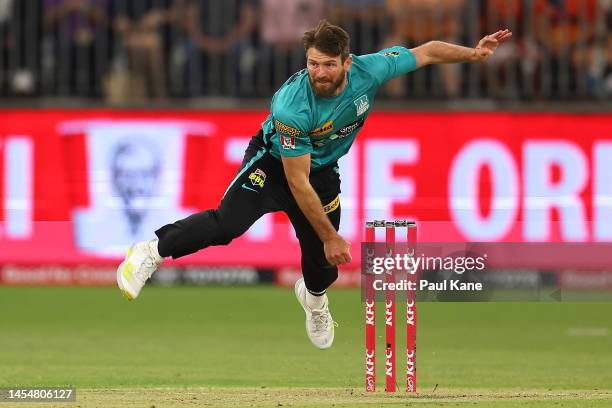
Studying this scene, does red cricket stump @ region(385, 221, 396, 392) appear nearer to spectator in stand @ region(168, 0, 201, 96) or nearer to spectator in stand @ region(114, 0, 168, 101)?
spectator in stand @ region(168, 0, 201, 96)

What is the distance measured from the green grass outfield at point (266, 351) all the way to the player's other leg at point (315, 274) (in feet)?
1.25

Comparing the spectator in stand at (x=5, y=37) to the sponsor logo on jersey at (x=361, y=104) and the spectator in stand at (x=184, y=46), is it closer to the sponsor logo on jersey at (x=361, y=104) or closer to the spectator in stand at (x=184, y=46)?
the spectator in stand at (x=184, y=46)

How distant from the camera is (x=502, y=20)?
16500 mm

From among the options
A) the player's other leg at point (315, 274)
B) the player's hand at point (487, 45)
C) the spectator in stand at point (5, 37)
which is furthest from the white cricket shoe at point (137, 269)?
the spectator in stand at point (5, 37)

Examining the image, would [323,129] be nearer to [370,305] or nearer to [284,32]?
[370,305]

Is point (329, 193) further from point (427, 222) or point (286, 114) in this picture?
point (427, 222)

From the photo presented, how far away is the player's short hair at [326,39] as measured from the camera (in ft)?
29.8

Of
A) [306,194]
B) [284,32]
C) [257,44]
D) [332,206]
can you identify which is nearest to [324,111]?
[306,194]

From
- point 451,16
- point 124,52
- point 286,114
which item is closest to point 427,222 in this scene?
point 451,16

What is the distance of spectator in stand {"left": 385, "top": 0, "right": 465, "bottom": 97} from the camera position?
645 inches

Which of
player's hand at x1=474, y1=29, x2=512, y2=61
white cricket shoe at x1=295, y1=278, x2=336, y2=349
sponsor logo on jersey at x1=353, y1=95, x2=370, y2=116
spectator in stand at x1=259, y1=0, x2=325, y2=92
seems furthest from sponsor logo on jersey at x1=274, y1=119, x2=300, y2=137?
spectator in stand at x1=259, y1=0, x2=325, y2=92

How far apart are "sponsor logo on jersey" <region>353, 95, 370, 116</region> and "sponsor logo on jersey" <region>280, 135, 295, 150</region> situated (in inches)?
22.7

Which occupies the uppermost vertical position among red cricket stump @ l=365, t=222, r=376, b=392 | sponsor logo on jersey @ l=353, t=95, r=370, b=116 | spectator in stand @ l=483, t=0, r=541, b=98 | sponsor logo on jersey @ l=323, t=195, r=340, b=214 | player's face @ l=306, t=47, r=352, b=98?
spectator in stand @ l=483, t=0, r=541, b=98

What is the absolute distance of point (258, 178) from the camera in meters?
9.98
